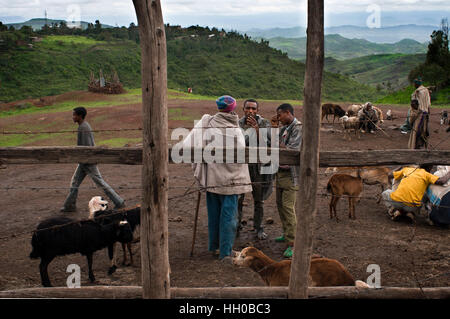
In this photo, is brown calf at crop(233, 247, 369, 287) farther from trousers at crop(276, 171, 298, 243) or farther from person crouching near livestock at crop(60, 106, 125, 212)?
person crouching near livestock at crop(60, 106, 125, 212)

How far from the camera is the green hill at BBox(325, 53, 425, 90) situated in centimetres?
7581

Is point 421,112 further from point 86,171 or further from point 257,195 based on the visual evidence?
point 86,171

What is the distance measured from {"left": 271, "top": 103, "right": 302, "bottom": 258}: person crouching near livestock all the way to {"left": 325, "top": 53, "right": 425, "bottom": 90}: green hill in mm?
61331

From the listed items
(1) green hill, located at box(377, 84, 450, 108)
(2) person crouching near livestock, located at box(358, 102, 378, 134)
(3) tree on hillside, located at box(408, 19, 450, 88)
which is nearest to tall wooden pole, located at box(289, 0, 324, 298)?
(2) person crouching near livestock, located at box(358, 102, 378, 134)

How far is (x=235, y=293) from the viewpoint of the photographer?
361cm

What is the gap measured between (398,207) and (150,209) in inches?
179

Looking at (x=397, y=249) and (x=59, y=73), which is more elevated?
(x=59, y=73)

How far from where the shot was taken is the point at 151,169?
3352 mm

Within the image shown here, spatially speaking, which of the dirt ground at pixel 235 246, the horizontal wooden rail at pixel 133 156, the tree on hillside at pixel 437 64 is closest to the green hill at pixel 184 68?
the tree on hillside at pixel 437 64

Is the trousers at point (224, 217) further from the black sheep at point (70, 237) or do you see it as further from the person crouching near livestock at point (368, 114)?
the person crouching near livestock at point (368, 114)

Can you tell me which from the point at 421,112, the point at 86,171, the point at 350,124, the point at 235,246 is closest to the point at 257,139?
the point at 235,246

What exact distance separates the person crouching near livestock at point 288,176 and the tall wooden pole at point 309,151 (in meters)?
1.94
